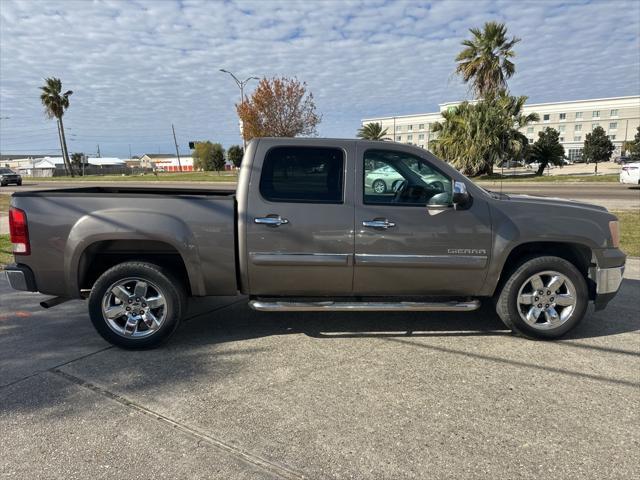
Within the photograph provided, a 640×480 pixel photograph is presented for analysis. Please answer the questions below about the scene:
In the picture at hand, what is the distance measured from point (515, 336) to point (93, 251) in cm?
398

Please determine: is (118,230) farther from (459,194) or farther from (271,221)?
(459,194)

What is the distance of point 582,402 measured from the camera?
10.7 ft

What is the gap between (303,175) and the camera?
423 centimetres

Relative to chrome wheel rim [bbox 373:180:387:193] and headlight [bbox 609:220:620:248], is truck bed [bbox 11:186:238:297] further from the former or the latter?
headlight [bbox 609:220:620:248]

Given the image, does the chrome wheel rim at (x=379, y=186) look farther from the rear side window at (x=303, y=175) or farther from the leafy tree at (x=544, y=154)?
the leafy tree at (x=544, y=154)

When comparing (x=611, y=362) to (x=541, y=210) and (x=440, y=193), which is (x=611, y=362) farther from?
(x=440, y=193)

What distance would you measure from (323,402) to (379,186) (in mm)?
1972

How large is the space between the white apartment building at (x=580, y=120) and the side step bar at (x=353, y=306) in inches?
3723

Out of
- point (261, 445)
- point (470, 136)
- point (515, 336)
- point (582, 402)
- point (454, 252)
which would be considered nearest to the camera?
point (261, 445)

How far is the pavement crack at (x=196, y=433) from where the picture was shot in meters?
2.55

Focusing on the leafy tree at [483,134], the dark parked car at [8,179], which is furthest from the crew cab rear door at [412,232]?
the dark parked car at [8,179]

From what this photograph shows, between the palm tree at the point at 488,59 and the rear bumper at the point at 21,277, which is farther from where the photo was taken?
the palm tree at the point at 488,59

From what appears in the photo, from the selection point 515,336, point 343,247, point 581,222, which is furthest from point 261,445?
point 581,222

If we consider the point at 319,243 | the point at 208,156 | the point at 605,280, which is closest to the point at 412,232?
the point at 319,243
